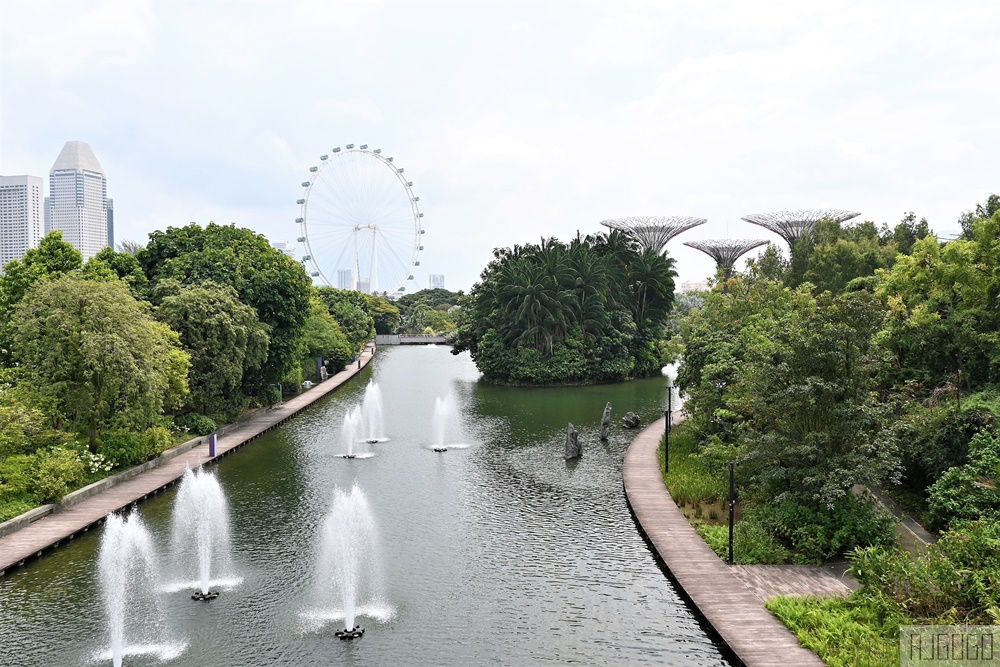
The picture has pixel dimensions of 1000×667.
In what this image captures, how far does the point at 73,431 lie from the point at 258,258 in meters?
15.0

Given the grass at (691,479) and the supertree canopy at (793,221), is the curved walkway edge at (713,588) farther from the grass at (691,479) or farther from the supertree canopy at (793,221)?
the supertree canopy at (793,221)

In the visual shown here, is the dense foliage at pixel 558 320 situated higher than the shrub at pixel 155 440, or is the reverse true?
the dense foliage at pixel 558 320

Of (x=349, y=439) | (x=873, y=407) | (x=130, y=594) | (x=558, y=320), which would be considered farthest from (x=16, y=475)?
(x=558, y=320)

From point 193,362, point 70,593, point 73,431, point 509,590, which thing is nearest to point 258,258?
point 193,362

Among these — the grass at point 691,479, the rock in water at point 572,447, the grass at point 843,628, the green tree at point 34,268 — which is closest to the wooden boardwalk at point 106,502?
the green tree at point 34,268

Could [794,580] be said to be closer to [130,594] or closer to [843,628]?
[843,628]

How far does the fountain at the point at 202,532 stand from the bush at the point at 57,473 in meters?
2.96

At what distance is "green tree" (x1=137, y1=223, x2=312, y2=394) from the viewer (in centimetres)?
3491

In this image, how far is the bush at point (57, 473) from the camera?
67.3ft

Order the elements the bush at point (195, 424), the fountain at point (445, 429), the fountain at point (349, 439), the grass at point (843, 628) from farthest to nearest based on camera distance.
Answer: the fountain at point (445, 429)
the bush at point (195, 424)
the fountain at point (349, 439)
the grass at point (843, 628)

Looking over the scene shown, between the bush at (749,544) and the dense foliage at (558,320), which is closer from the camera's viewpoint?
the bush at (749,544)

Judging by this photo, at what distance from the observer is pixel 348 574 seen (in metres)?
15.0

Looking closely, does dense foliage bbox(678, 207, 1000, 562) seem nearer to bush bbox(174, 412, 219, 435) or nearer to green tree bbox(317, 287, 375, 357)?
bush bbox(174, 412, 219, 435)

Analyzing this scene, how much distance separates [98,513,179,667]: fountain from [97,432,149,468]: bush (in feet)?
20.1
